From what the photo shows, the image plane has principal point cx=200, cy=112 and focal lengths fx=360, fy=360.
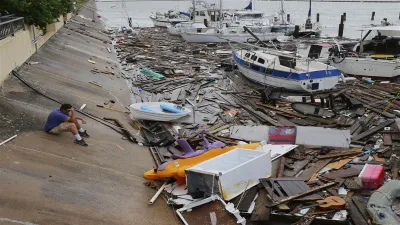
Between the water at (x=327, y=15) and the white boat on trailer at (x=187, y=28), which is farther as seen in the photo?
the water at (x=327, y=15)

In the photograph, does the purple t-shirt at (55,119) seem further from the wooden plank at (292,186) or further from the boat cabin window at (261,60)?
the boat cabin window at (261,60)


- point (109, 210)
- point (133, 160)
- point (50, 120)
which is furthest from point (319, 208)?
point (50, 120)

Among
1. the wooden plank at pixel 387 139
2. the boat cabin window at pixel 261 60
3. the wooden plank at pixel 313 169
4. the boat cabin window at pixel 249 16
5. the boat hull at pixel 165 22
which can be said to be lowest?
the wooden plank at pixel 313 169

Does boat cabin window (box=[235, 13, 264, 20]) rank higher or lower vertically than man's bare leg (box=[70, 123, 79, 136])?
higher

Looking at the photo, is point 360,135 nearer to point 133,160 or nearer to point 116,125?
point 133,160

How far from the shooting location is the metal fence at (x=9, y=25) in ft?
53.8

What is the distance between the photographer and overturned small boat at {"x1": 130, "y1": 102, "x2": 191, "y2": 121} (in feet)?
55.1

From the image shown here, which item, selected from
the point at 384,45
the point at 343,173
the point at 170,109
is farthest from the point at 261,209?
the point at 384,45

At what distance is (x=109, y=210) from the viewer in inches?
362

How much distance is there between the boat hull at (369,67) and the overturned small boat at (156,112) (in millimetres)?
14788

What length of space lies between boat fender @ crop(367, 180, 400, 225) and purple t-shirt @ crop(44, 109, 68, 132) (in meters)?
9.67

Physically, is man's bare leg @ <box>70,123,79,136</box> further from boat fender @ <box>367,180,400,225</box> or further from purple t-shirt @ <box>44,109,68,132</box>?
boat fender @ <box>367,180,400,225</box>

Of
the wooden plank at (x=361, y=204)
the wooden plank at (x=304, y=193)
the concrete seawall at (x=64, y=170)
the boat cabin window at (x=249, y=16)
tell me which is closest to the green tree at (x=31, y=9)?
the concrete seawall at (x=64, y=170)

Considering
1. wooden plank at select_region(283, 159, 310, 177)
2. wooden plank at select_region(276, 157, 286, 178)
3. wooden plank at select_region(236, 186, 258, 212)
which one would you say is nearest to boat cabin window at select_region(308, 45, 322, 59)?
wooden plank at select_region(283, 159, 310, 177)
